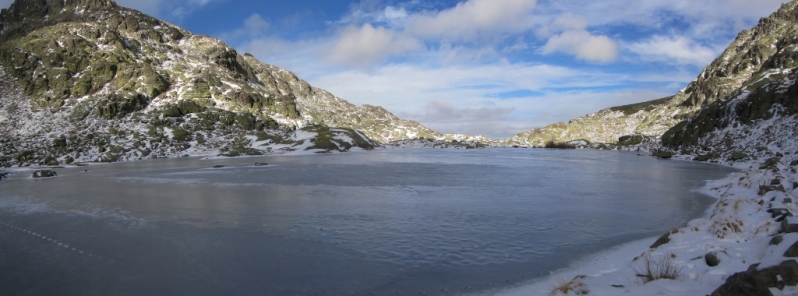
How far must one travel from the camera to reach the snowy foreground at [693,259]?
7375 millimetres

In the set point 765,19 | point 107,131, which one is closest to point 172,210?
point 107,131

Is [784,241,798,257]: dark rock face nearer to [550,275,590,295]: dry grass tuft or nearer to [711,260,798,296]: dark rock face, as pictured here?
[711,260,798,296]: dark rock face

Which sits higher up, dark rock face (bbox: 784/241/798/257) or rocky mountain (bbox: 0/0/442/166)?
rocky mountain (bbox: 0/0/442/166)

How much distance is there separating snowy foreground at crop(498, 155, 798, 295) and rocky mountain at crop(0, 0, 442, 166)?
307 feet

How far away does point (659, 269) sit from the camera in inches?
320

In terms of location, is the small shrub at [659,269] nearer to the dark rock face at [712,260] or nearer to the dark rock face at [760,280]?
the dark rock face at [712,260]

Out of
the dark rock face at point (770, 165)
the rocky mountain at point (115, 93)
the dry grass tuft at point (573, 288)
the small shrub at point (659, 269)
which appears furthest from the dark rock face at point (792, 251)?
the rocky mountain at point (115, 93)

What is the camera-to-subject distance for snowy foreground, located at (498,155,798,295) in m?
7.38

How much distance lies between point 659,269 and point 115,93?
154 metres

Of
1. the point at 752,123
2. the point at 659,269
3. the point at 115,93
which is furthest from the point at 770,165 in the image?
the point at 115,93

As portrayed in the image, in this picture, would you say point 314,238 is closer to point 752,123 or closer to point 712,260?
point 712,260

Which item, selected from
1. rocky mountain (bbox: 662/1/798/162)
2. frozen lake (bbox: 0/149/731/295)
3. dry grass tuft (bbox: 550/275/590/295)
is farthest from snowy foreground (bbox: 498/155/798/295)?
rocky mountain (bbox: 662/1/798/162)

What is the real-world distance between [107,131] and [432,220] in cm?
11753

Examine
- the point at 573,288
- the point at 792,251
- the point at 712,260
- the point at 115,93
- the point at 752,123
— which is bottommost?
the point at 573,288
